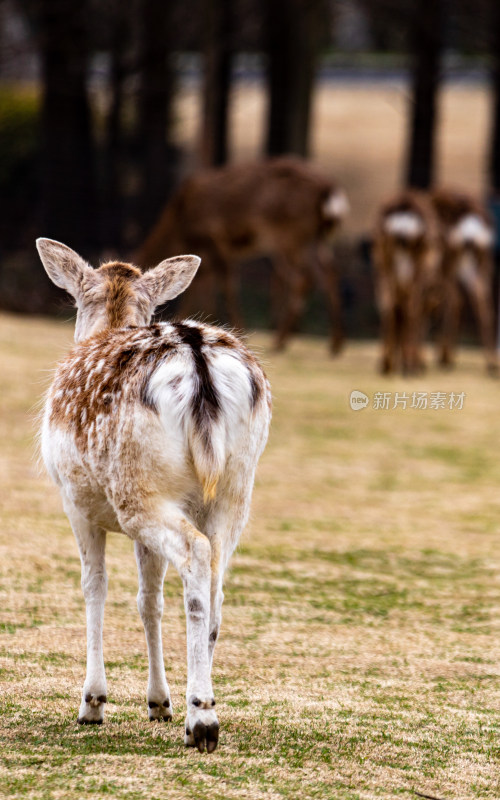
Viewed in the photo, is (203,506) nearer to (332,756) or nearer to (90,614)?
(90,614)

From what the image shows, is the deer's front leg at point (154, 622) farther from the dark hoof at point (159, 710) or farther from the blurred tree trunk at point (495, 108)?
the blurred tree trunk at point (495, 108)

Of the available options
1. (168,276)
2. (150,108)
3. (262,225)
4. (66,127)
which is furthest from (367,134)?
(168,276)

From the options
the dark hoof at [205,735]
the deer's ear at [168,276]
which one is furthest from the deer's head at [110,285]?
the dark hoof at [205,735]

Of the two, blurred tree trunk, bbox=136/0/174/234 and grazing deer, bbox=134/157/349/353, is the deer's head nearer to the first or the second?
grazing deer, bbox=134/157/349/353

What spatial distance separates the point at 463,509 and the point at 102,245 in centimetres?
1331

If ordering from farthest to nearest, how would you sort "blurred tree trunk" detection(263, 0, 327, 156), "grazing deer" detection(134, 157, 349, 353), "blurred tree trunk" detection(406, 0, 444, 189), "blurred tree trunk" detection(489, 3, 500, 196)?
"blurred tree trunk" detection(489, 3, 500, 196) → "blurred tree trunk" detection(263, 0, 327, 156) → "blurred tree trunk" detection(406, 0, 444, 189) → "grazing deer" detection(134, 157, 349, 353)

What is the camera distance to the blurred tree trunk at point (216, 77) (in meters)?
19.3

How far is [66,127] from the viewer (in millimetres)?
18594

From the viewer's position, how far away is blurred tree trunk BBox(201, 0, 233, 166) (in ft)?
63.3

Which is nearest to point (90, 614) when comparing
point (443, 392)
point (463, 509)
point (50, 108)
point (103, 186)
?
point (463, 509)

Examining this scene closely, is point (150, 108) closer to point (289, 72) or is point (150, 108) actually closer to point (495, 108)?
point (289, 72)

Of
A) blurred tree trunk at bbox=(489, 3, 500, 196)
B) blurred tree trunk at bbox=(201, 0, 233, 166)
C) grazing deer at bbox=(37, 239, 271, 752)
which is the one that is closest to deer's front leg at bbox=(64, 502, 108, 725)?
grazing deer at bbox=(37, 239, 271, 752)

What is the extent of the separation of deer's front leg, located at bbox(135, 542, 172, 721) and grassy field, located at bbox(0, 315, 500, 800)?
0.11 meters

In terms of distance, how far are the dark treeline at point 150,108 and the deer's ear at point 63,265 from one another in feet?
45.3
